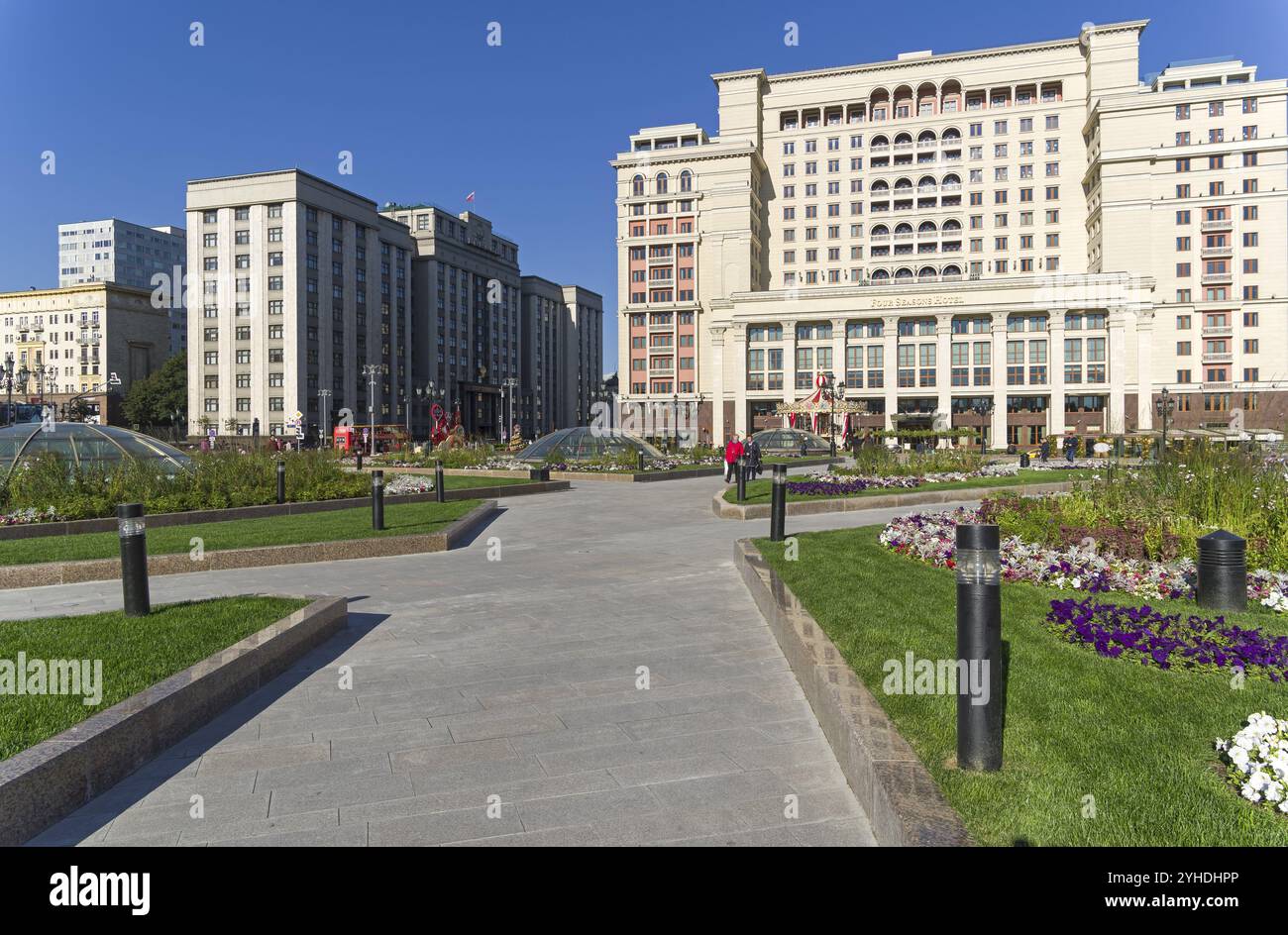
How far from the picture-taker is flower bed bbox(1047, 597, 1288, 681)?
5043mm

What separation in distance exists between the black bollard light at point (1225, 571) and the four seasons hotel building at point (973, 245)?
62.2 meters

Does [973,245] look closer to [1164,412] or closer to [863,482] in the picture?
[1164,412]

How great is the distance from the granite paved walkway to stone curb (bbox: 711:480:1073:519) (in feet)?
23.1

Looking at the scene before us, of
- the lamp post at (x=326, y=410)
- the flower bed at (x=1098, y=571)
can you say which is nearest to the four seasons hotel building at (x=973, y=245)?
the lamp post at (x=326, y=410)

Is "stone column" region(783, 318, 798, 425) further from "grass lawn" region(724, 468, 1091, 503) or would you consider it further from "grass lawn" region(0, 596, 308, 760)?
→ "grass lawn" region(0, 596, 308, 760)

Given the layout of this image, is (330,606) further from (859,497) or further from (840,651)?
(859,497)

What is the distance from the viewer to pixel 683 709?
5.22 m

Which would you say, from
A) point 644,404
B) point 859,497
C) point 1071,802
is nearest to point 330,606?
point 1071,802

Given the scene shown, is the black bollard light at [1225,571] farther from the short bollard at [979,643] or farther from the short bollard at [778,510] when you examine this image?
the short bollard at [778,510]

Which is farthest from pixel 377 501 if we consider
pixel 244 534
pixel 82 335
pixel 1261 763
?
pixel 82 335

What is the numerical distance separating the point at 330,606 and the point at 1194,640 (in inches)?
273

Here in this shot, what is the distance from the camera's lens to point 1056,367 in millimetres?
69250

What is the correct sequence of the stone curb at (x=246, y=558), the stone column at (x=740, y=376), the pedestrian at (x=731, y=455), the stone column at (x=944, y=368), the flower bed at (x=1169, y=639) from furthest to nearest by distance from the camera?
the stone column at (x=740, y=376) → the stone column at (x=944, y=368) → the pedestrian at (x=731, y=455) → the stone curb at (x=246, y=558) → the flower bed at (x=1169, y=639)

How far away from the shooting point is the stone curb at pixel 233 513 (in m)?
13.2
